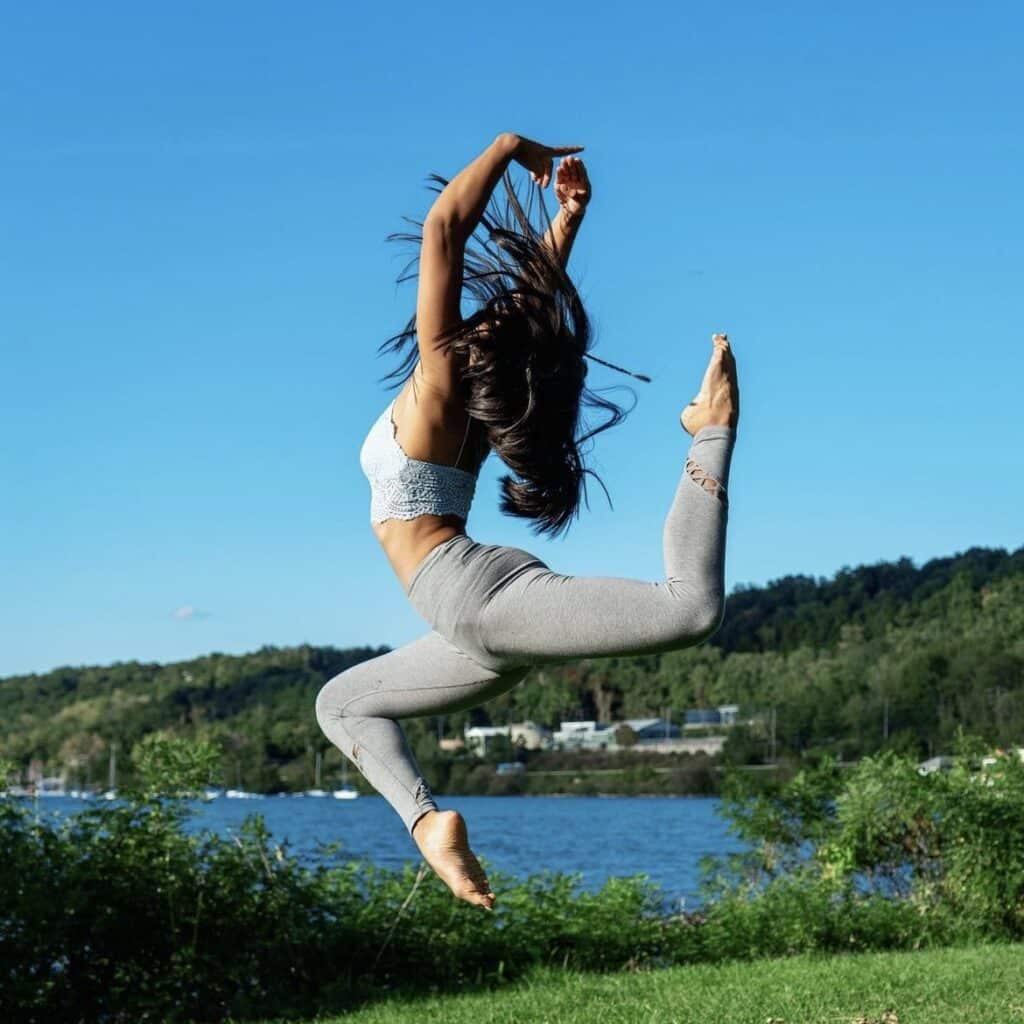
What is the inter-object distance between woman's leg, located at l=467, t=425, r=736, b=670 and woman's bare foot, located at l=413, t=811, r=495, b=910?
449 mm

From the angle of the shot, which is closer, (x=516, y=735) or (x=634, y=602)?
(x=634, y=602)

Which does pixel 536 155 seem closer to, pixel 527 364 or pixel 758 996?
pixel 527 364

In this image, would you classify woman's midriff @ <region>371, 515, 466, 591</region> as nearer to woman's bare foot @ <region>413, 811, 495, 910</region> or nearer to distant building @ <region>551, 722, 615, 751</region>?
woman's bare foot @ <region>413, 811, 495, 910</region>

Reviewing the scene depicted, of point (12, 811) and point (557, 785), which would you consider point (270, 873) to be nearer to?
point (12, 811)

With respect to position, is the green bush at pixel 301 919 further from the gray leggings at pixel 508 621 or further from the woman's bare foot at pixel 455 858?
the woman's bare foot at pixel 455 858

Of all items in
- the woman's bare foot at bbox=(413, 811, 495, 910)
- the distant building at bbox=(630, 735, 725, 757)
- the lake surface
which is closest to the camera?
the woman's bare foot at bbox=(413, 811, 495, 910)

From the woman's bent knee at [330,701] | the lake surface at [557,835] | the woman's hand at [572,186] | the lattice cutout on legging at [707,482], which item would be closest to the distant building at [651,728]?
the lake surface at [557,835]

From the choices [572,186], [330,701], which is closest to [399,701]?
[330,701]

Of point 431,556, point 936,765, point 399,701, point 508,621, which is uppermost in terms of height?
point 431,556

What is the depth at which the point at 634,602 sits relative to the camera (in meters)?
3.22

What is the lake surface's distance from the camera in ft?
35.1

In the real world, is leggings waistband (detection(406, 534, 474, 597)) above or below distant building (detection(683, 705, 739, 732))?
above

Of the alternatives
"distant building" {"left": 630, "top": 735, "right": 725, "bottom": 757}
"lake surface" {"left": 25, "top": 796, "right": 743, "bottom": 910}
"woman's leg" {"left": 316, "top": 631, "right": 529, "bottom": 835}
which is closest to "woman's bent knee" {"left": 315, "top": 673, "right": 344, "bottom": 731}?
"woman's leg" {"left": 316, "top": 631, "right": 529, "bottom": 835}

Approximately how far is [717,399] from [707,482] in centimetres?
24
